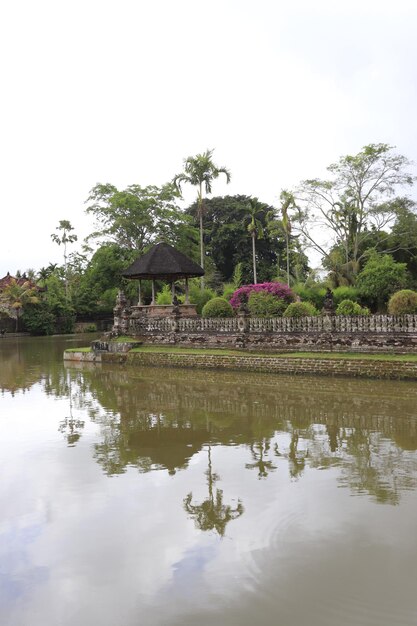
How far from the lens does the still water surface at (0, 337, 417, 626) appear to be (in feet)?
11.9

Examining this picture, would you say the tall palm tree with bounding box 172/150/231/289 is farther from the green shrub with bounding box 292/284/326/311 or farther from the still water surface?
the still water surface

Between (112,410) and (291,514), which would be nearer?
(291,514)

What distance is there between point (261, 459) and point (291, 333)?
10.2 metres

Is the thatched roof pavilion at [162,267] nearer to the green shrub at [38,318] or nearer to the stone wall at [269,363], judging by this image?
the stone wall at [269,363]

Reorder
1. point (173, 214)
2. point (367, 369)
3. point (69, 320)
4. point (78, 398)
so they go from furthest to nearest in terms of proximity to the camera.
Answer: point (69, 320)
point (173, 214)
point (367, 369)
point (78, 398)

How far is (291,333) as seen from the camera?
17.0 meters

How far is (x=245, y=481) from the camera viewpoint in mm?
6129

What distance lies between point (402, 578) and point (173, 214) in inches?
1360

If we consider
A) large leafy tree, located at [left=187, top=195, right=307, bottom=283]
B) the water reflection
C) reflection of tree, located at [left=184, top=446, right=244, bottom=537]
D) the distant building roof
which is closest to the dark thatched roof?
the water reflection

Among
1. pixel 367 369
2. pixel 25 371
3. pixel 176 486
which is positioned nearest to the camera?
pixel 176 486

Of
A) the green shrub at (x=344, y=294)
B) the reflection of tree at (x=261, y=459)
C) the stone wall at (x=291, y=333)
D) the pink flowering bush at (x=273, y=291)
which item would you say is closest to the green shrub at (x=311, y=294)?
the green shrub at (x=344, y=294)

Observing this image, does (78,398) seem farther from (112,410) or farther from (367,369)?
(367,369)

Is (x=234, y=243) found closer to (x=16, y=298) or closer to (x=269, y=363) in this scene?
(x=16, y=298)

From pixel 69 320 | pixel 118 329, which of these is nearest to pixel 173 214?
pixel 69 320
